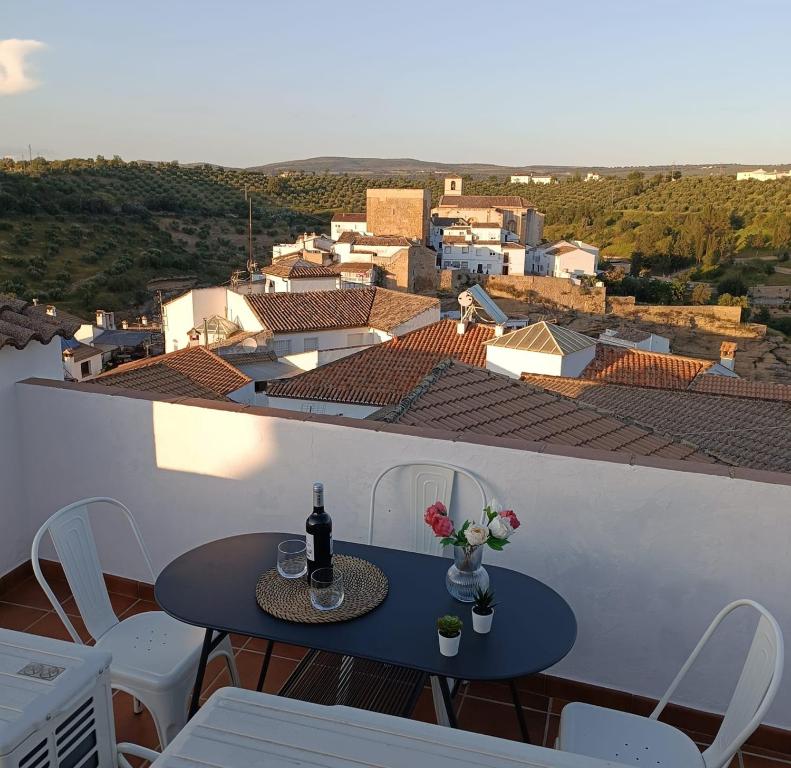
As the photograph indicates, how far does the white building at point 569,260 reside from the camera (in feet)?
150

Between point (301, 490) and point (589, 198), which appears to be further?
point (589, 198)

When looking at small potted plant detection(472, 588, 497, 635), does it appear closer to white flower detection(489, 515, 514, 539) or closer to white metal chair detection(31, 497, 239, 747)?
white flower detection(489, 515, 514, 539)

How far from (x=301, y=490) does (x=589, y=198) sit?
78924mm

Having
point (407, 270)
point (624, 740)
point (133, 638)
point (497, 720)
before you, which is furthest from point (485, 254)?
point (624, 740)

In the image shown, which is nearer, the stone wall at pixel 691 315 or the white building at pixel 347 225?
the stone wall at pixel 691 315

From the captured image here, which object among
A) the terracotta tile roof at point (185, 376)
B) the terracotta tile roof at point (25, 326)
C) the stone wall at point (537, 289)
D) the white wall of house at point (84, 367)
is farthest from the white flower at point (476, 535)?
the stone wall at point (537, 289)

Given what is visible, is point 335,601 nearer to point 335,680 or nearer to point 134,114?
point 335,680

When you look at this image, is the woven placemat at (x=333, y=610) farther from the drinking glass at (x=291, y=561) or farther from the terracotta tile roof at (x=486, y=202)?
the terracotta tile roof at (x=486, y=202)

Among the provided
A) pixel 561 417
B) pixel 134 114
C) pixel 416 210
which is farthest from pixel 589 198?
pixel 561 417

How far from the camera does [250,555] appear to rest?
7.56ft

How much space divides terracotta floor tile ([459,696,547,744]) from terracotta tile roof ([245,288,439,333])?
1876 cm

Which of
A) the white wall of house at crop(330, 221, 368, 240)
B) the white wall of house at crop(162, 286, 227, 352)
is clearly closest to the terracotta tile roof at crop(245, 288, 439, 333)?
the white wall of house at crop(162, 286, 227, 352)

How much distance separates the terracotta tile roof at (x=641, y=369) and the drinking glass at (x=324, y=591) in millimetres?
13385

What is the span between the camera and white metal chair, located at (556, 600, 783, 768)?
169 cm
